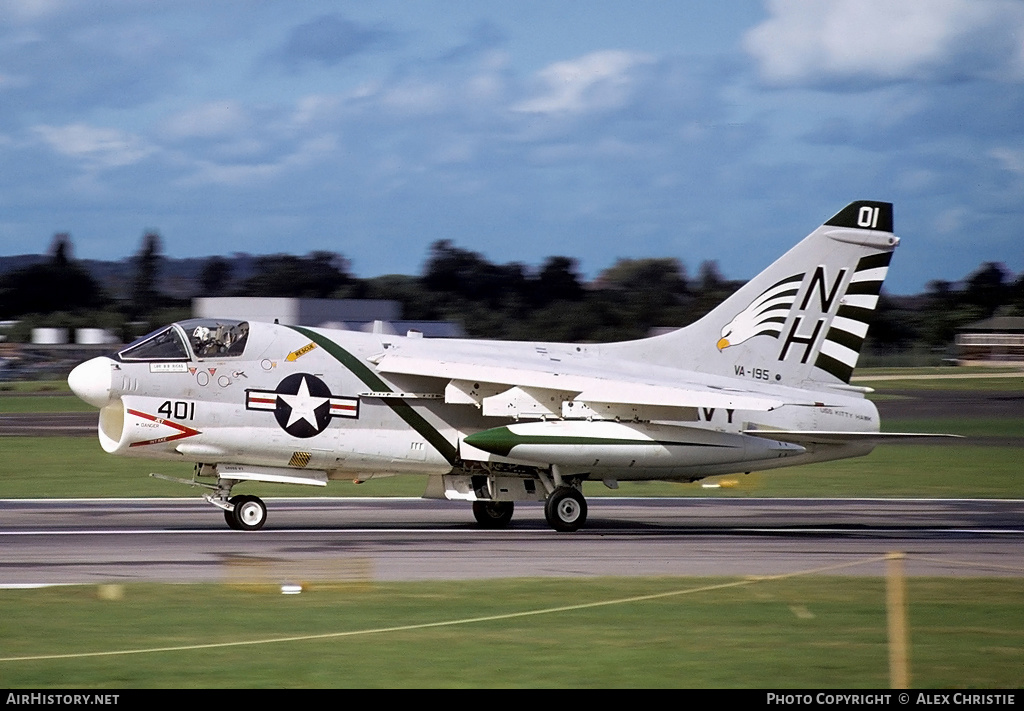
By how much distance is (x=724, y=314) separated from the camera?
2011 cm

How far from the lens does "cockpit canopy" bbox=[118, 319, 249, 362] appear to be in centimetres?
1761

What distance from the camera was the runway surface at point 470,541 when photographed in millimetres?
14641

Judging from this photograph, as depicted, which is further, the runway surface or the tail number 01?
the tail number 01

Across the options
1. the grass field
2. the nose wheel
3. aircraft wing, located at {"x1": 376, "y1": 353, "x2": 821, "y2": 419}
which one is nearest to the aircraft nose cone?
the nose wheel

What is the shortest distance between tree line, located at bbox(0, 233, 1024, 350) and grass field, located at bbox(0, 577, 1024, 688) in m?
60.1

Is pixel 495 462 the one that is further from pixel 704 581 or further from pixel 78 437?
pixel 78 437

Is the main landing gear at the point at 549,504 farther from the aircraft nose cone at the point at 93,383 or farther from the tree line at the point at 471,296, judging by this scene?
the tree line at the point at 471,296

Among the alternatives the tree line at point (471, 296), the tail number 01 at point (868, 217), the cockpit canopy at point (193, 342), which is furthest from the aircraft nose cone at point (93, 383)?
the tree line at point (471, 296)

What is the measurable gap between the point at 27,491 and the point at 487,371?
36.4 ft

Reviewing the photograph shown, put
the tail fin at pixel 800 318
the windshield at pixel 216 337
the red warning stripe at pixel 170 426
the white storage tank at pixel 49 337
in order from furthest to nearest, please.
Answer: the white storage tank at pixel 49 337 < the tail fin at pixel 800 318 < the windshield at pixel 216 337 < the red warning stripe at pixel 170 426

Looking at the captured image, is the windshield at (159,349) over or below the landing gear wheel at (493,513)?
over

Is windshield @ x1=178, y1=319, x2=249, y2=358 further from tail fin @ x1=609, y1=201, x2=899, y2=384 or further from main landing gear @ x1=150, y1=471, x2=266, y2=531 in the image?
tail fin @ x1=609, y1=201, x2=899, y2=384

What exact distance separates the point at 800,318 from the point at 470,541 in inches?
262

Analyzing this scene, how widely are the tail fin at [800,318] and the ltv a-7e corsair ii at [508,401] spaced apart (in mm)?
26
